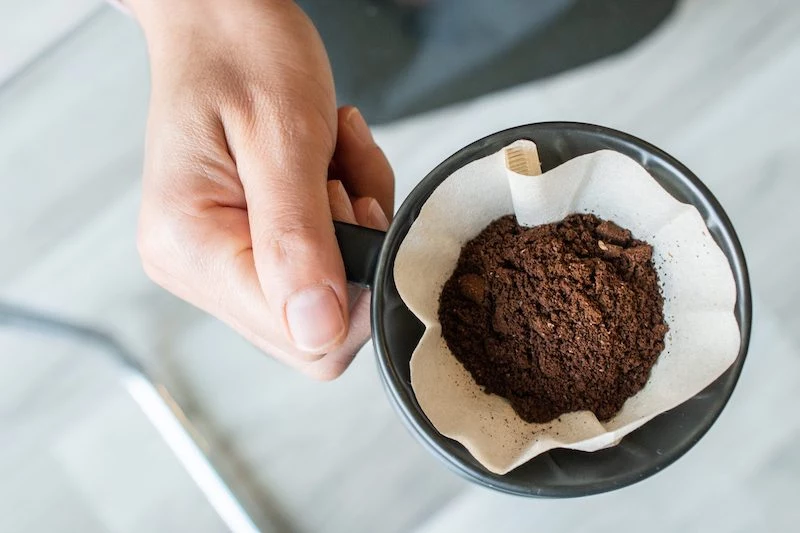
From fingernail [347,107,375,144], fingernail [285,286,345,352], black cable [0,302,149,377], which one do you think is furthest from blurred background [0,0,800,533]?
fingernail [285,286,345,352]

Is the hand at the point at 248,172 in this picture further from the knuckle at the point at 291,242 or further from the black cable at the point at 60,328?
the black cable at the point at 60,328

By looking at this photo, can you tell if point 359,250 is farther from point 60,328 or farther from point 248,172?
point 60,328

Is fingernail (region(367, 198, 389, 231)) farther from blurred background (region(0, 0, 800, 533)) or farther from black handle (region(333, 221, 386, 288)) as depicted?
blurred background (region(0, 0, 800, 533))

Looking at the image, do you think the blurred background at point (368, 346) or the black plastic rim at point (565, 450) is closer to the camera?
the black plastic rim at point (565, 450)

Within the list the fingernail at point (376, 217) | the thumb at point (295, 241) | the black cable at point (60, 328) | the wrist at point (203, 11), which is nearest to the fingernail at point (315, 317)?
the thumb at point (295, 241)

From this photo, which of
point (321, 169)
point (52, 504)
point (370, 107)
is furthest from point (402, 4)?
point (52, 504)

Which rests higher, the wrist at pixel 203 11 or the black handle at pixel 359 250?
the wrist at pixel 203 11

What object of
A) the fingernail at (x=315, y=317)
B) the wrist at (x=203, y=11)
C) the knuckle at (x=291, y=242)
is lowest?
the fingernail at (x=315, y=317)

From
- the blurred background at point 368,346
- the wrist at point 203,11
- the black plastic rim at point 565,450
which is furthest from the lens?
the blurred background at point 368,346

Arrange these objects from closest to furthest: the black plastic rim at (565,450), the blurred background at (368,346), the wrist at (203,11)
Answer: the black plastic rim at (565,450)
the wrist at (203,11)
the blurred background at (368,346)
